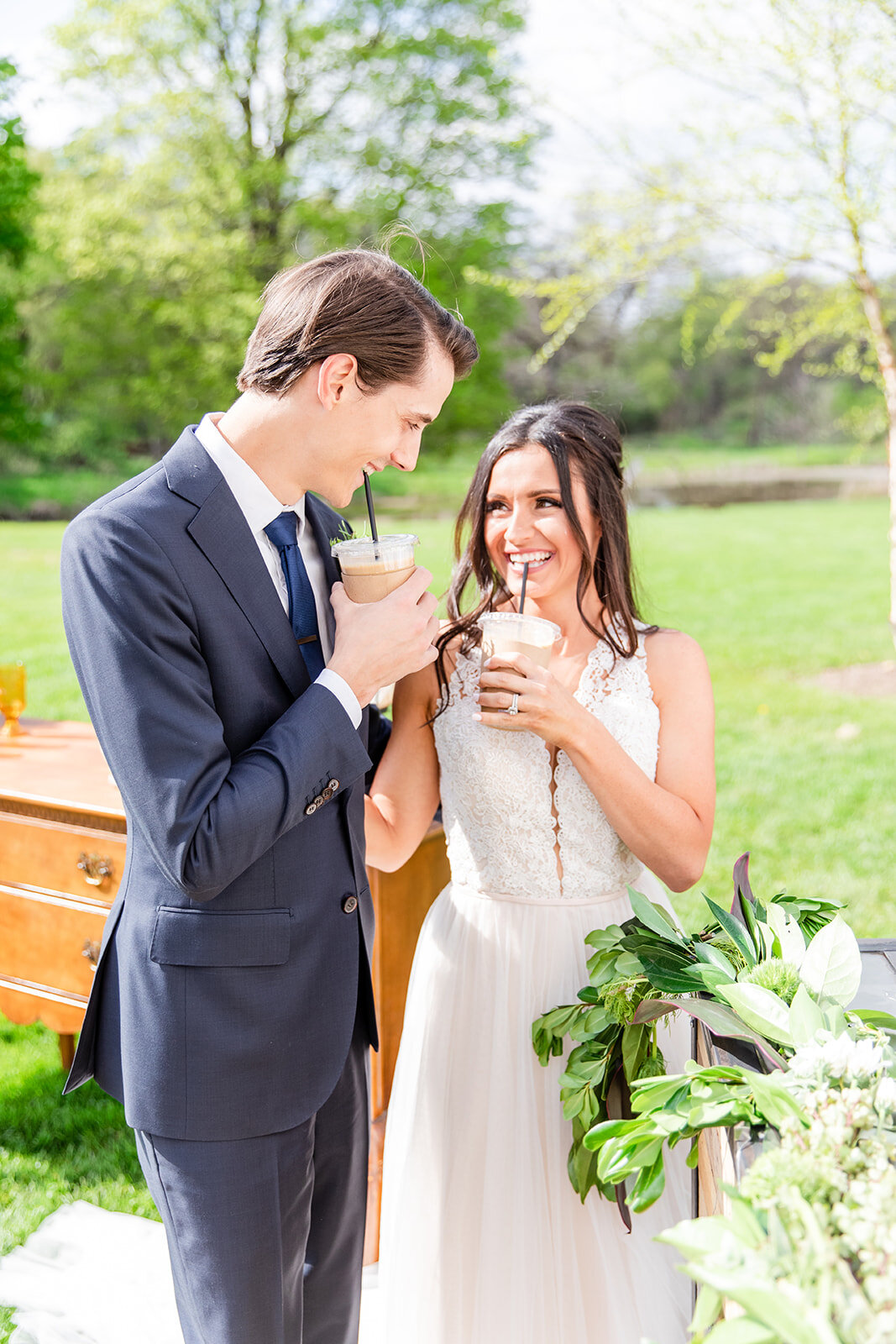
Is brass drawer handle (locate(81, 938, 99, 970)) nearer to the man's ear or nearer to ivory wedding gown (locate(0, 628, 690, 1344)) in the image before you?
ivory wedding gown (locate(0, 628, 690, 1344))

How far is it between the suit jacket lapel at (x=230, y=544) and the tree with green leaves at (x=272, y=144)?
1240 cm

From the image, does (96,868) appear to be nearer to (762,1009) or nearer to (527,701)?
(527,701)

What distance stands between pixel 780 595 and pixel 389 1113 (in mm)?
10289

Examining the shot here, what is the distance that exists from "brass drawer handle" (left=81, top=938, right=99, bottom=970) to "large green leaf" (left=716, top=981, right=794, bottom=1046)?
2.14 m

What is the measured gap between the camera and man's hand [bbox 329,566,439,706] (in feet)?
4.84

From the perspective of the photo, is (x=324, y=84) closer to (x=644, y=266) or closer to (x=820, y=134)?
(x=644, y=266)

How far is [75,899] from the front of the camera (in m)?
2.90

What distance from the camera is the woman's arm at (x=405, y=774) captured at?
2.13 meters

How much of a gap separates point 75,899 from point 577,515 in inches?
71.1

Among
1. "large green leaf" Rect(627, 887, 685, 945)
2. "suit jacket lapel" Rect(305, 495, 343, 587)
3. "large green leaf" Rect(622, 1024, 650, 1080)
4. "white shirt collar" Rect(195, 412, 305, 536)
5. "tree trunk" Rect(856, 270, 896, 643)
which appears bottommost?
"large green leaf" Rect(622, 1024, 650, 1080)

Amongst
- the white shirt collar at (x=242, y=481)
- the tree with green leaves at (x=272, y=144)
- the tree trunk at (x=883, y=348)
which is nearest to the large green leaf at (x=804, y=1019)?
the white shirt collar at (x=242, y=481)

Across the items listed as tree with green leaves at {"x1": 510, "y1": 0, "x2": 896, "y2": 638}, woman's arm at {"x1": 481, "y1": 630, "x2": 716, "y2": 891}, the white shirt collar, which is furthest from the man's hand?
tree with green leaves at {"x1": 510, "y1": 0, "x2": 896, "y2": 638}

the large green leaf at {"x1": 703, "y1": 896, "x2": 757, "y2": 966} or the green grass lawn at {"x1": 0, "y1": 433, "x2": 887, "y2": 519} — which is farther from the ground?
the green grass lawn at {"x1": 0, "y1": 433, "x2": 887, "y2": 519}

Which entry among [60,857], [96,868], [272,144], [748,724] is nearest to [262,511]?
[96,868]
